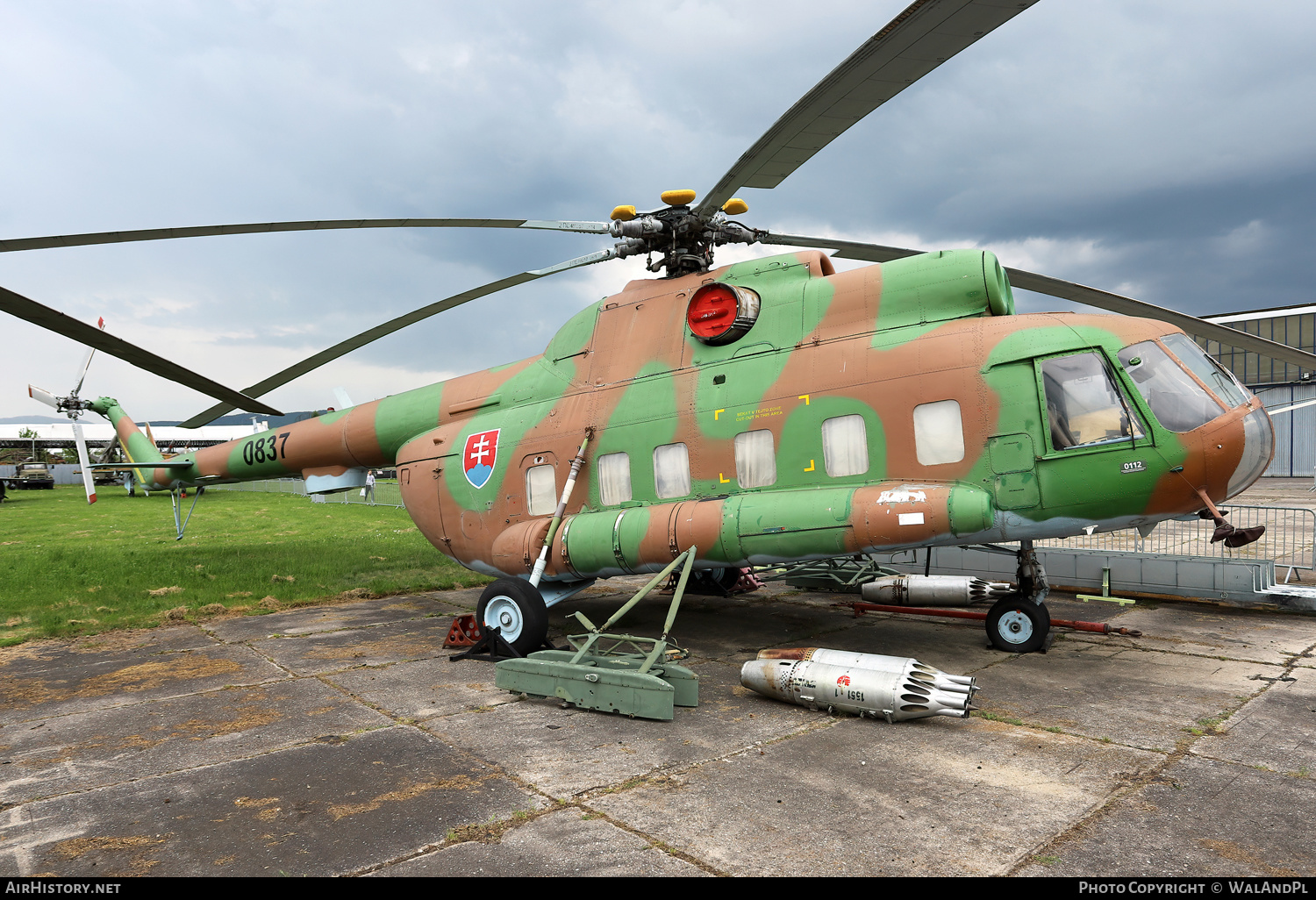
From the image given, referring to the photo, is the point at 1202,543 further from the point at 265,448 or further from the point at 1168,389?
the point at 265,448

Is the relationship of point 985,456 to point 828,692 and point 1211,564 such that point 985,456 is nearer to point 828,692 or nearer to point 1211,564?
point 828,692

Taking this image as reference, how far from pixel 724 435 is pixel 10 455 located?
90.1 metres

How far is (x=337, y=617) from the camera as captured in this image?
1228 cm

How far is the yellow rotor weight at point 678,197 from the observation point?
8.62 m

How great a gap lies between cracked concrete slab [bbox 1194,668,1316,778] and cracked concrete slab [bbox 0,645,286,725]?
30.1 ft

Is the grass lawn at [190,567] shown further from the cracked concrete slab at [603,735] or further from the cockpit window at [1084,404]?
the cockpit window at [1084,404]

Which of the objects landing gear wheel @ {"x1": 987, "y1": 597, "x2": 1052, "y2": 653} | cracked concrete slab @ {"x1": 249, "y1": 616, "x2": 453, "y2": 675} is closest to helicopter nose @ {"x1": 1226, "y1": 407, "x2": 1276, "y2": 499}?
landing gear wheel @ {"x1": 987, "y1": 597, "x2": 1052, "y2": 653}

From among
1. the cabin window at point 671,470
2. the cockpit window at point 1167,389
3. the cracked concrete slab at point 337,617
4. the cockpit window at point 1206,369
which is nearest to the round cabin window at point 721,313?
the cabin window at point 671,470

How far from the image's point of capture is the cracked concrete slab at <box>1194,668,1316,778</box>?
5.58m

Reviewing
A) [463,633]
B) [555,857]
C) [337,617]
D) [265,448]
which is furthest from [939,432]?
[265,448]

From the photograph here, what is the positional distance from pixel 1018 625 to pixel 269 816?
7.77 meters

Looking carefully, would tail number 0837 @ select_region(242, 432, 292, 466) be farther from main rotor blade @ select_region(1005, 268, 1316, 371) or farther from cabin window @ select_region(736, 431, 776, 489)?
main rotor blade @ select_region(1005, 268, 1316, 371)

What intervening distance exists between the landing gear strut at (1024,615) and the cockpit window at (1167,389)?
210cm
